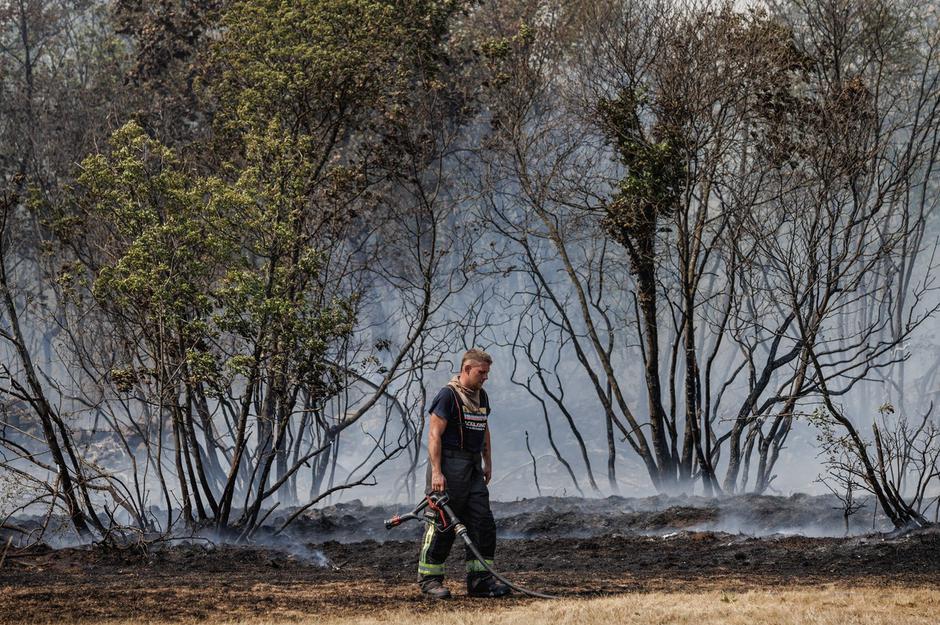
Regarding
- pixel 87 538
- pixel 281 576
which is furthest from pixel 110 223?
pixel 281 576

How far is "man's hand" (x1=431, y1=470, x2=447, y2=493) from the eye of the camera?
7973 millimetres

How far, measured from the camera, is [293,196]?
13.7 m

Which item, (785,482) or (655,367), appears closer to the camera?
(655,367)

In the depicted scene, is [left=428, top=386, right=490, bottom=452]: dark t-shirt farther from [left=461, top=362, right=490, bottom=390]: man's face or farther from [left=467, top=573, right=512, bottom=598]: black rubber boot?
[left=467, top=573, right=512, bottom=598]: black rubber boot

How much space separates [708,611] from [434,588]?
7.01ft

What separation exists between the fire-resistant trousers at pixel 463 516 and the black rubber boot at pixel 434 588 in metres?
0.03

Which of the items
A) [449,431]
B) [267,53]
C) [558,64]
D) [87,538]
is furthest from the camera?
[558,64]

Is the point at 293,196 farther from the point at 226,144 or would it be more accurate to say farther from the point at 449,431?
the point at 449,431

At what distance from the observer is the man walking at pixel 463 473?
26.5ft

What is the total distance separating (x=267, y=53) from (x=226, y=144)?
1659mm

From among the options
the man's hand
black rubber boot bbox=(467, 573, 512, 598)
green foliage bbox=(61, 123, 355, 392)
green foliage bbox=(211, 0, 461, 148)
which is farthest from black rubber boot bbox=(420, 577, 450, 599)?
green foliage bbox=(211, 0, 461, 148)

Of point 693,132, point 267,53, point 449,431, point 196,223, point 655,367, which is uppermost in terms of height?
point 267,53

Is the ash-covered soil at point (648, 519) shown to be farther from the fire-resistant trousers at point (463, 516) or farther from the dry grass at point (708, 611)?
the fire-resistant trousers at point (463, 516)

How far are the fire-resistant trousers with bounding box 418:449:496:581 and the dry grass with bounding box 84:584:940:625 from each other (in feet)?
1.54
